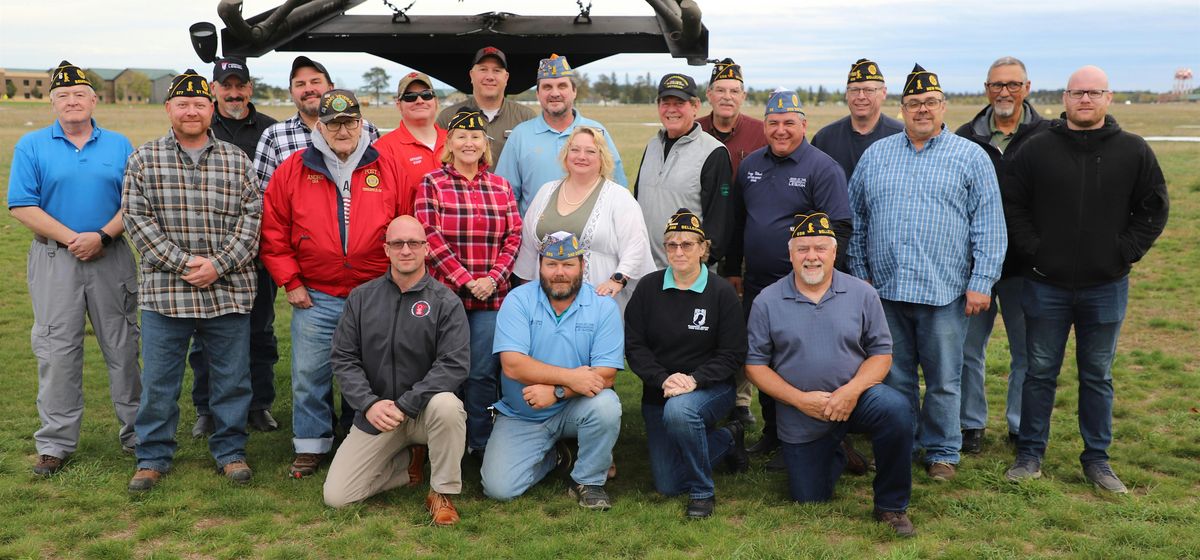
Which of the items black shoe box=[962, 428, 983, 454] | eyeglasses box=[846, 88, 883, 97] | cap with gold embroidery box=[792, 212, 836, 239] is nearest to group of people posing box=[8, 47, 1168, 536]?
cap with gold embroidery box=[792, 212, 836, 239]

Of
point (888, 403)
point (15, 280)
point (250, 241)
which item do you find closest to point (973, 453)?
point (888, 403)

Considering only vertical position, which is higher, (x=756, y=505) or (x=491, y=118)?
(x=491, y=118)

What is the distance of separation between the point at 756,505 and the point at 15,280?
10.3m

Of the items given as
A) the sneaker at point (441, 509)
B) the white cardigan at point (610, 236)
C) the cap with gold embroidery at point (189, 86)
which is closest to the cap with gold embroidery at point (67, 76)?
the cap with gold embroidery at point (189, 86)

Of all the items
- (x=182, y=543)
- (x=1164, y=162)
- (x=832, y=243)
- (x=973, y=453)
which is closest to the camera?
(x=182, y=543)

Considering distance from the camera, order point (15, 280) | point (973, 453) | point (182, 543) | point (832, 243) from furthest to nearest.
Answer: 1. point (15, 280)
2. point (973, 453)
3. point (832, 243)
4. point (182, 543)

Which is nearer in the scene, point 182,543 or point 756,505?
point 182,543

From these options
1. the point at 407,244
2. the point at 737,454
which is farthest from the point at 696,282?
the point at 407,244

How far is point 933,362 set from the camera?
5473 mm

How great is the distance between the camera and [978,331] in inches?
235

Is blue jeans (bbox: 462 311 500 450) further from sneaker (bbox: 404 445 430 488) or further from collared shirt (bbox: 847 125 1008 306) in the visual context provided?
collared shirt (bbox: 847 125 1008 306)

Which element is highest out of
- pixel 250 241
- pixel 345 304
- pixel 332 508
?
pixel 250 241

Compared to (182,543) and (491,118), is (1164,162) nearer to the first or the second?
(491,118)

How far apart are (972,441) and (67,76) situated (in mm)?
5981
